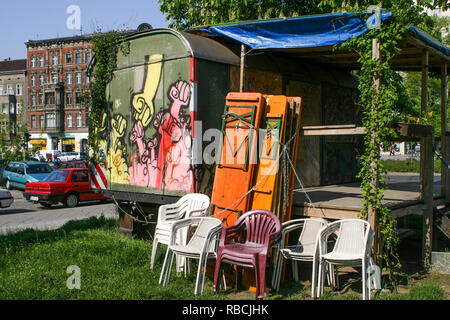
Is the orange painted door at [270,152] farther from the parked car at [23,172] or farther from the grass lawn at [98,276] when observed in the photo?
the parked car at [23,172]

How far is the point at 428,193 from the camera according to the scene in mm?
7664

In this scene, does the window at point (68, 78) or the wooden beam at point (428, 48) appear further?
the window at point (68, 78)

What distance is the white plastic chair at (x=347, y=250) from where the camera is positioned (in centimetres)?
548

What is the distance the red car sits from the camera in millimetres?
16547

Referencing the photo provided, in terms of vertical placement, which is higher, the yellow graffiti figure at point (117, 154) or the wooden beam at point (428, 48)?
the wooden beam at point (428, 48)

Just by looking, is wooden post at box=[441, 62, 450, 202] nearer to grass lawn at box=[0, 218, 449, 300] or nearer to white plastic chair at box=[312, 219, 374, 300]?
grass lawn at box=[0, 218, 449, 300]

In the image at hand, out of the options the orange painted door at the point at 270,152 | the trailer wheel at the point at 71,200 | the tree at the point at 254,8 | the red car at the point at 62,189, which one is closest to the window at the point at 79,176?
the red car at the point at 62,189

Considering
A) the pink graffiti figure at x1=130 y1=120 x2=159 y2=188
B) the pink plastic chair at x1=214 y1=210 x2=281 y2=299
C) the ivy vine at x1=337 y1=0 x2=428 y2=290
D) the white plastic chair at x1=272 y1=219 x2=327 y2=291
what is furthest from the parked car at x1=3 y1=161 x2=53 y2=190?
the ivy vine at x1=337 y1=0 x2=428 y2=290

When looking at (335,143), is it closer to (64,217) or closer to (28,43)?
(64,217)

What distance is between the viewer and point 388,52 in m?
6.10

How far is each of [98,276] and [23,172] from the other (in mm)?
17849

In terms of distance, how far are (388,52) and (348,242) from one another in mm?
2638

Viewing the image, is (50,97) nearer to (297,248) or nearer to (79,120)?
(79,120)

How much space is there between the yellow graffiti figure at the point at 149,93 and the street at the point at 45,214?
4362mm
